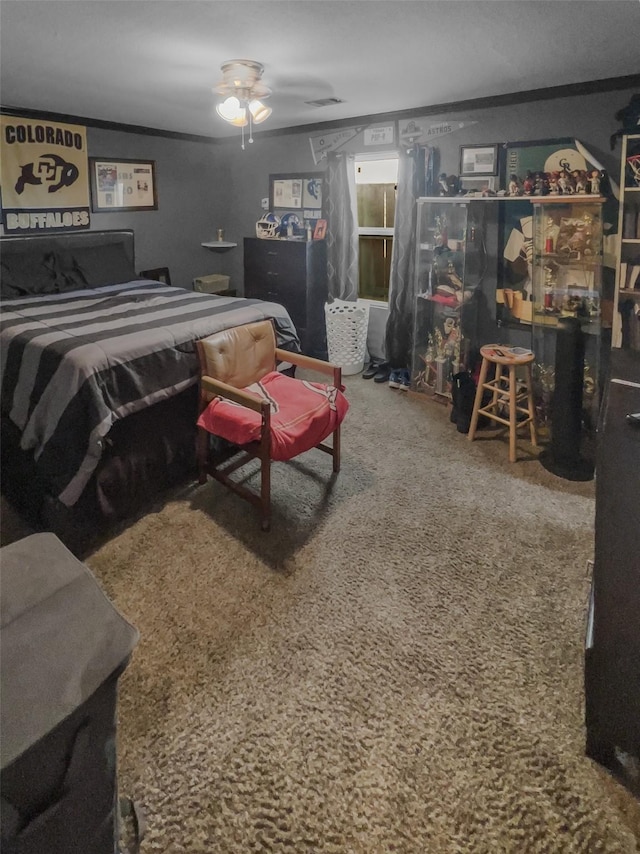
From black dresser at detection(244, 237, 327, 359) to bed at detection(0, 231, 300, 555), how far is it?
160 centimetres

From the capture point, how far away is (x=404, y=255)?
4250mm

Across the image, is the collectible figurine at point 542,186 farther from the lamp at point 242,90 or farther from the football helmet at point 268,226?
the football helmet at point 268,226

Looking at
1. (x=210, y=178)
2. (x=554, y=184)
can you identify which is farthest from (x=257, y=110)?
(x=210, y=178)

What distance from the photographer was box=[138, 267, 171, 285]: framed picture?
5.06 metres

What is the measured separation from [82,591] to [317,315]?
424 cm

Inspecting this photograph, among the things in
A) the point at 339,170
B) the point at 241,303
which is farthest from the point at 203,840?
the point at 339,170

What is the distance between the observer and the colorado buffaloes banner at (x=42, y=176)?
3971mm

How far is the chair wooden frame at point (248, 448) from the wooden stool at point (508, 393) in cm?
101

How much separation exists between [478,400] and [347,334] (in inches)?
60.6

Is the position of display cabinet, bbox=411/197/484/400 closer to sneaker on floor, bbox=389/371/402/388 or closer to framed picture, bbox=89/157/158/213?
sneaker on floor, bbox=389/371/402/388

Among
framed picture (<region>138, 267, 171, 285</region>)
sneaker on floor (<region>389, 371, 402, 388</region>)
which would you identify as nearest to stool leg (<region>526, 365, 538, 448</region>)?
sneaker on floor (<region>389, 371, 402, 388</region>)

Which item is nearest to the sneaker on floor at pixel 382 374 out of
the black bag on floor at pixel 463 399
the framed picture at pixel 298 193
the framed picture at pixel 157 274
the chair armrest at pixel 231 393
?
the black bag on floor at pixel 463 399

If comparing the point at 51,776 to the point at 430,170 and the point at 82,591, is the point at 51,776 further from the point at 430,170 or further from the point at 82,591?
the point at 430,170

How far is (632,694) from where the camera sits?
4.16ft
